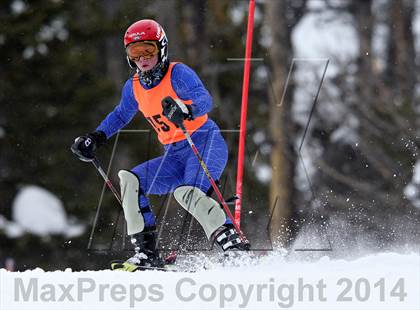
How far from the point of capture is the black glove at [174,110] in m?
5.44

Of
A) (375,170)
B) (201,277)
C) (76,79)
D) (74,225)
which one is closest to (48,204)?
(74,225)

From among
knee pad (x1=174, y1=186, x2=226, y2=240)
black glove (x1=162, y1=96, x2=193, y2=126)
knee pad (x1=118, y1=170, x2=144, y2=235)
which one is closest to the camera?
black glove (x1=162, y1=96, x2=193, y2=126)

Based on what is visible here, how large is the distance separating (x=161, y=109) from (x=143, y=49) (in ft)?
1.42

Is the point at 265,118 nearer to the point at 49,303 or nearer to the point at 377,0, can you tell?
the point at 377,0

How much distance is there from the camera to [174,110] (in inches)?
214

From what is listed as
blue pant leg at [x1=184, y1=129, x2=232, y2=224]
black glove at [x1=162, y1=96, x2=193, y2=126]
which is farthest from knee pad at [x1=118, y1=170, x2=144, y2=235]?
black glove at [x1=162, y1=96, x2=193, y2=126]

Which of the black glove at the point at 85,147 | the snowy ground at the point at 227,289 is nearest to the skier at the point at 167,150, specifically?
the black glove at the point at 85,147

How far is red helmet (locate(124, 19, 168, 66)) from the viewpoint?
18.9 ft

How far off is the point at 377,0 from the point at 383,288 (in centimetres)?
1838

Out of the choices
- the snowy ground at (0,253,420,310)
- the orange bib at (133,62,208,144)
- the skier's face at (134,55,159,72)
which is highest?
the skier's face at (134,55,159,72)

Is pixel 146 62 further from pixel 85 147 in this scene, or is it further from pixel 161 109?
pixel 85 147

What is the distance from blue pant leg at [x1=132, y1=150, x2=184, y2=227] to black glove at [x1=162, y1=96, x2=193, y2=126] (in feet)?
1.92

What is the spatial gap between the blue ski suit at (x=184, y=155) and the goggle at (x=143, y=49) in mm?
197

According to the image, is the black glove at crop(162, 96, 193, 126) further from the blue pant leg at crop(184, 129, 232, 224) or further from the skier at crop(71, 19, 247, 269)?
the blue pant leg at crop(184, 129, 232, 224)
